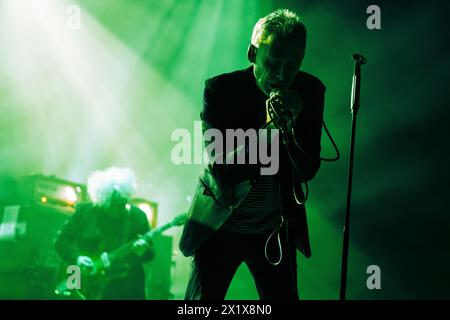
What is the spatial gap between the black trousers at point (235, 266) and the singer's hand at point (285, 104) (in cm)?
50

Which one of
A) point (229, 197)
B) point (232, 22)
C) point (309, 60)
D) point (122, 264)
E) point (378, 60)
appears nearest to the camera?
point (229, 197)

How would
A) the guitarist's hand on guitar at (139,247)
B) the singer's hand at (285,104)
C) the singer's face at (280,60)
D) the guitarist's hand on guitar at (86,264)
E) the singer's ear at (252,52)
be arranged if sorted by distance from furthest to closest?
the guitarist's hand on guitar at (139,247) → the guitarist's hand on guitar at (86,264) → the singer's ear at (252,52) → the singer's face at (280,60) → the singer's hand at (285,104)

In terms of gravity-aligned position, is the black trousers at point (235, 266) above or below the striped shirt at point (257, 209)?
below

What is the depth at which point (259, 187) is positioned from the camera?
176cm

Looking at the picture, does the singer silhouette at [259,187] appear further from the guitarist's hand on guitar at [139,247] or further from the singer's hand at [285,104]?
the guitarist's hand on guitar at [139,247]

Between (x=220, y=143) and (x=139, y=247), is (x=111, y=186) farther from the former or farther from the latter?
(x=220, y=143)

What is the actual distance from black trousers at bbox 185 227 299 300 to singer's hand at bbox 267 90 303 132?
496mm

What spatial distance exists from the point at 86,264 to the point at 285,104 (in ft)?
12.7

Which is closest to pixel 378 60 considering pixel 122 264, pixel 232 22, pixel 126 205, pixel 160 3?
pixel 232 22

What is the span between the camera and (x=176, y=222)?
5.44 meters

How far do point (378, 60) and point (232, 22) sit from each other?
2.28 m

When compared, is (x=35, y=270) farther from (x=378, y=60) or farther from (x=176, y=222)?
(x=378, y=60)

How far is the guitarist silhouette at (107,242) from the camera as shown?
4.77 m

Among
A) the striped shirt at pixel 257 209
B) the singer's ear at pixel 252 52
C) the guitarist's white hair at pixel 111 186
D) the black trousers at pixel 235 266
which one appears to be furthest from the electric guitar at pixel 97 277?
the singer's ear at pixel 252 52
